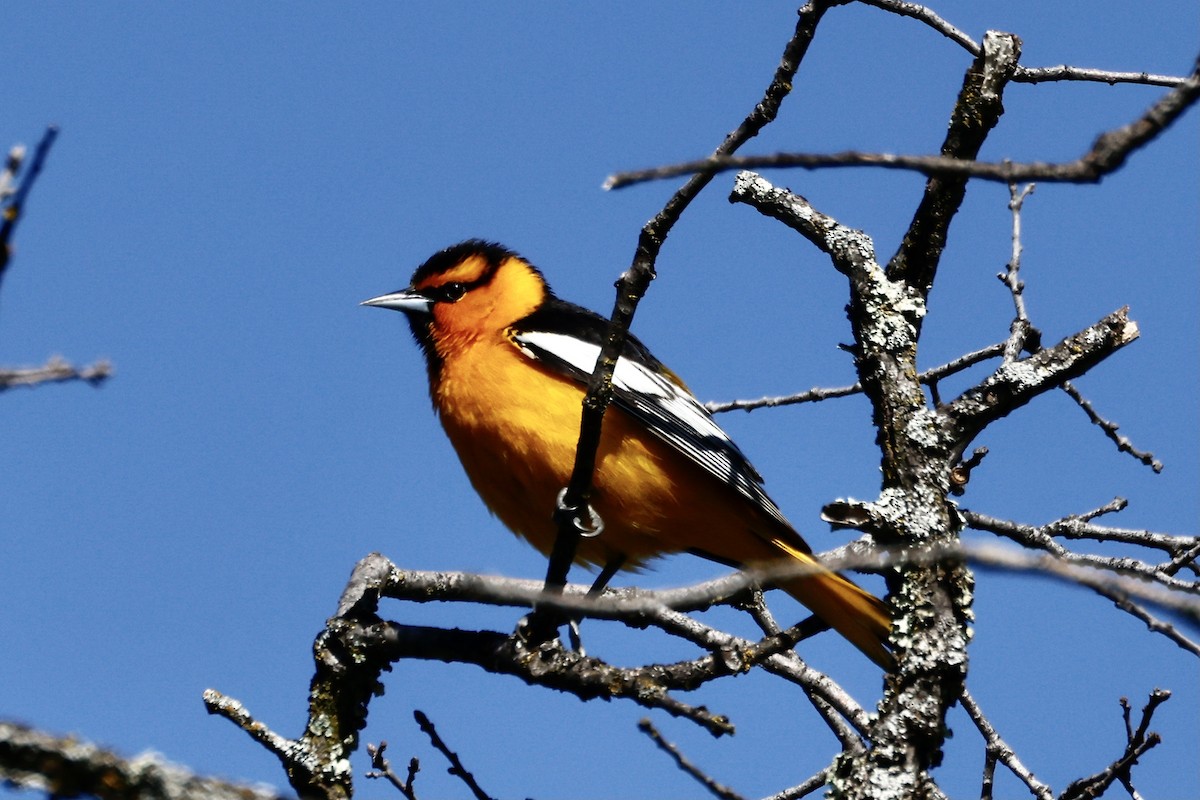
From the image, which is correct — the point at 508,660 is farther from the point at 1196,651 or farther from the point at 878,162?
the point at 878,162

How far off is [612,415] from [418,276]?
5.78 feet

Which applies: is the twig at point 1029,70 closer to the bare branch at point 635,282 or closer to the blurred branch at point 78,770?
the bare branch at point 635,282

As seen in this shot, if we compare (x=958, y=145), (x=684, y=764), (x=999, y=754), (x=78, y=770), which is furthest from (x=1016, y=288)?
(x=78, y=770)

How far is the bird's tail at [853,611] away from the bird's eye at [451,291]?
2.42m

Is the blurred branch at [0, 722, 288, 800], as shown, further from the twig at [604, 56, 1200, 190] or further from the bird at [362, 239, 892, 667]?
the bird at [362, 239, 892, 667]

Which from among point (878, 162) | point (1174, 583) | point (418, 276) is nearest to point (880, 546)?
point (1174, 583)

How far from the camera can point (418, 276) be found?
6.18m

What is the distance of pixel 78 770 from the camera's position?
1831 mm

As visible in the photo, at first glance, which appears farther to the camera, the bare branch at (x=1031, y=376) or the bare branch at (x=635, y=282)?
the bare branch at (x=1031, y=376)

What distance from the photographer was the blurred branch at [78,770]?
1812 mm

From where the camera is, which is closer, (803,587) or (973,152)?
(973,152)

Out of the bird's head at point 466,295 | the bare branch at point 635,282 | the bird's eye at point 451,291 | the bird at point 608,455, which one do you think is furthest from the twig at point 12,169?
the bird's eye at point 451,291

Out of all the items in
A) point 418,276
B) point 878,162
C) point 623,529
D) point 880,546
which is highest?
point 418,276

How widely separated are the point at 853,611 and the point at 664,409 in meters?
1.13
